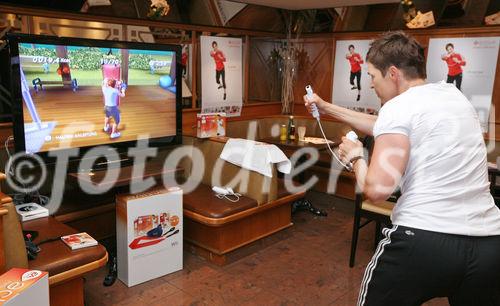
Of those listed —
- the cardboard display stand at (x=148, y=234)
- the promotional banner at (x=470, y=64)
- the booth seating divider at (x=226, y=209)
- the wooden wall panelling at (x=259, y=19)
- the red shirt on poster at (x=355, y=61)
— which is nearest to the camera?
the cardboard display stand at (x=148, y=234)

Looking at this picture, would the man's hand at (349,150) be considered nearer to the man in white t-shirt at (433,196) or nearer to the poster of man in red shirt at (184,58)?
the man in white t-shirt at (433,196)

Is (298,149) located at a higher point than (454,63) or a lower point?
lower

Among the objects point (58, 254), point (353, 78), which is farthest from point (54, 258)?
point (353, 78)

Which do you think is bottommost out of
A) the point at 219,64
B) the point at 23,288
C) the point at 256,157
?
the point at 23,288

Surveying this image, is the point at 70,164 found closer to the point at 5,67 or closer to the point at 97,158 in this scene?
the point at 97,158

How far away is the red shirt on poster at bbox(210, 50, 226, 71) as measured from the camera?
176 inches

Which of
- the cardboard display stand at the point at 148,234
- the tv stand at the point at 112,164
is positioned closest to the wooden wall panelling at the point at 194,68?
the tv stand at the point at 112,164

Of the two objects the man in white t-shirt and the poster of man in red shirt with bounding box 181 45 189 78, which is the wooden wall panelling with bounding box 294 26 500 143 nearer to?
the poster of man in red shirt with bounding box 181 45 189 78

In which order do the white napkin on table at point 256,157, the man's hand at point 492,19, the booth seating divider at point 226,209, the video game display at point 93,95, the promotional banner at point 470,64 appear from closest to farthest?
1. the video game display at point 93,95
2. the booth seating divider at point 226,209
3. the white napkin on table at point 256,157
4. the man's hand at point 492,19
5. the promotional banner at point 470,64

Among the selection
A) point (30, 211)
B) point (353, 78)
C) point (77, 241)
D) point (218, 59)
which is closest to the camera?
point (77, 241)

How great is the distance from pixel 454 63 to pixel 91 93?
350 centimetres

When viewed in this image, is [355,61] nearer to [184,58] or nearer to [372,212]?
[184,58]

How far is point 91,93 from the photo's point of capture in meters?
3.09

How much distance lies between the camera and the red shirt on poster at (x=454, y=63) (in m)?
4.29
